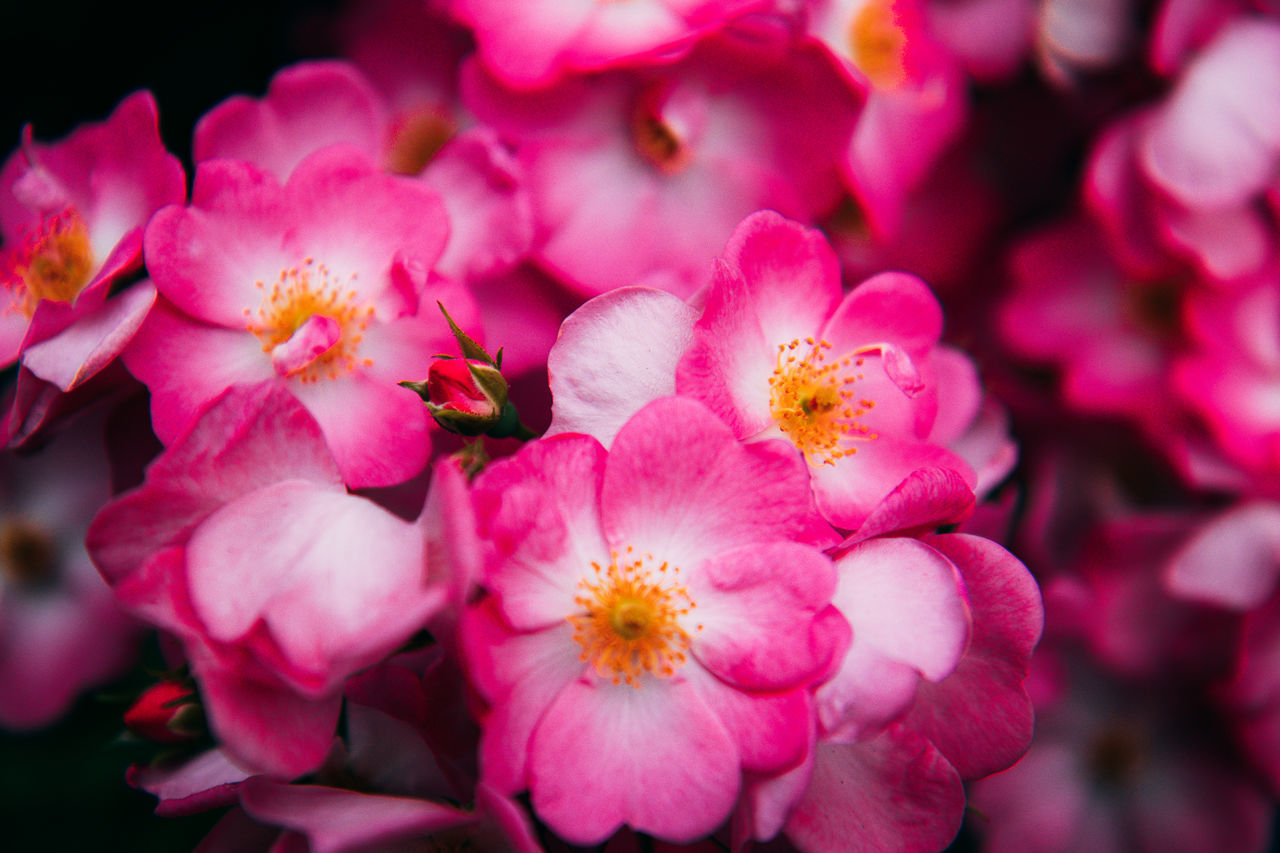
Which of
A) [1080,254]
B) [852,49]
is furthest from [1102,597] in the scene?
[852,49]

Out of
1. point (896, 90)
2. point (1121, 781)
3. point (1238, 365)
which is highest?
point (896, 90)

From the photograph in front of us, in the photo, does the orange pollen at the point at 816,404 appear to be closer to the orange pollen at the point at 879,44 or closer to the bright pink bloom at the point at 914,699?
the bright pink bloom at the point at 914,699

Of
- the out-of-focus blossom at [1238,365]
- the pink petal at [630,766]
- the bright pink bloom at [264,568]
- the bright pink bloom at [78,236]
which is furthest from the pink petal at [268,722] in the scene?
the out-of-focus blossom at [1238,365]

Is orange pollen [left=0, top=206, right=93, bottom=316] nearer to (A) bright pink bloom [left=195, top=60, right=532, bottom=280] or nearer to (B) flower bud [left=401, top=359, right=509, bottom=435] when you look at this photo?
(A) bright pink bloom [left=195, top=60, right=532, bottom=280]

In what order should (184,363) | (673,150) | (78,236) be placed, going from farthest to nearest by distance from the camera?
(673,150) → (78,236) → (184,363)

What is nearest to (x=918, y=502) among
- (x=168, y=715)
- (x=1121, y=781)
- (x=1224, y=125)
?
(x=168, y=715)

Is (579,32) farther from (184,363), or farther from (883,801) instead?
(883,801)

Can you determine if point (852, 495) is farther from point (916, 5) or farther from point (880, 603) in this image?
point (916, 5)
